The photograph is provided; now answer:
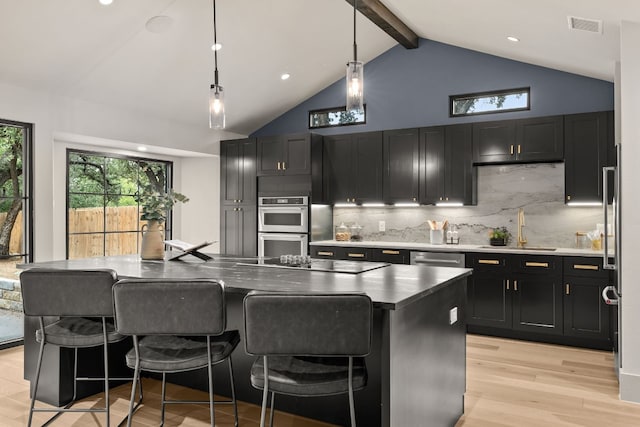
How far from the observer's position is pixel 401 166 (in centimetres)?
585

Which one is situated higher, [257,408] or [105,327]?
[105,327]

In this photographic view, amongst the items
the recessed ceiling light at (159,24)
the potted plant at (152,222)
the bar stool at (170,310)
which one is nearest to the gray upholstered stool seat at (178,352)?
the bar stool at (170,310)

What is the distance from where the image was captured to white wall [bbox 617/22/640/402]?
3316 millimetres

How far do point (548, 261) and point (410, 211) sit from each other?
1.84 m

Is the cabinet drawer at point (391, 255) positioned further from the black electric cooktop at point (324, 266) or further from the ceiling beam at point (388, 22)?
the ceiling beam at point (388, 22)

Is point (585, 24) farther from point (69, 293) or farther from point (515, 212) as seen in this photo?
point (69, 293)

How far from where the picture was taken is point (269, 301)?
6.53 feet

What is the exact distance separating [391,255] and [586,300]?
1994 mm

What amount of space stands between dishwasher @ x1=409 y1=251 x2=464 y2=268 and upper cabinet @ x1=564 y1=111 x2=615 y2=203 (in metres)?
1.25

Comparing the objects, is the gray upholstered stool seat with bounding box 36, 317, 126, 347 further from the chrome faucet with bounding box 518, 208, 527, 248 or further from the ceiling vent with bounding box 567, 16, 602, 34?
the chrome faucet with bounding box 518, 208, 527, 248

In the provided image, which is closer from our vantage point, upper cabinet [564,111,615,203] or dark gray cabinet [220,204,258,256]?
upper cabinet [564,111,615,203]

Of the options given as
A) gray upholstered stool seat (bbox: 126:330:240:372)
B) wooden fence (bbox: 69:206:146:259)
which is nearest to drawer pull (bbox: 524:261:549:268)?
gray upholstered stool seat (bbox: 126:330:240:372)

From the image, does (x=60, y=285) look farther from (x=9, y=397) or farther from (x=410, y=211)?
(x=410, y=211)

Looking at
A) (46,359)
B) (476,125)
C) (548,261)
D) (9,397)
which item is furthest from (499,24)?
(9,397)
